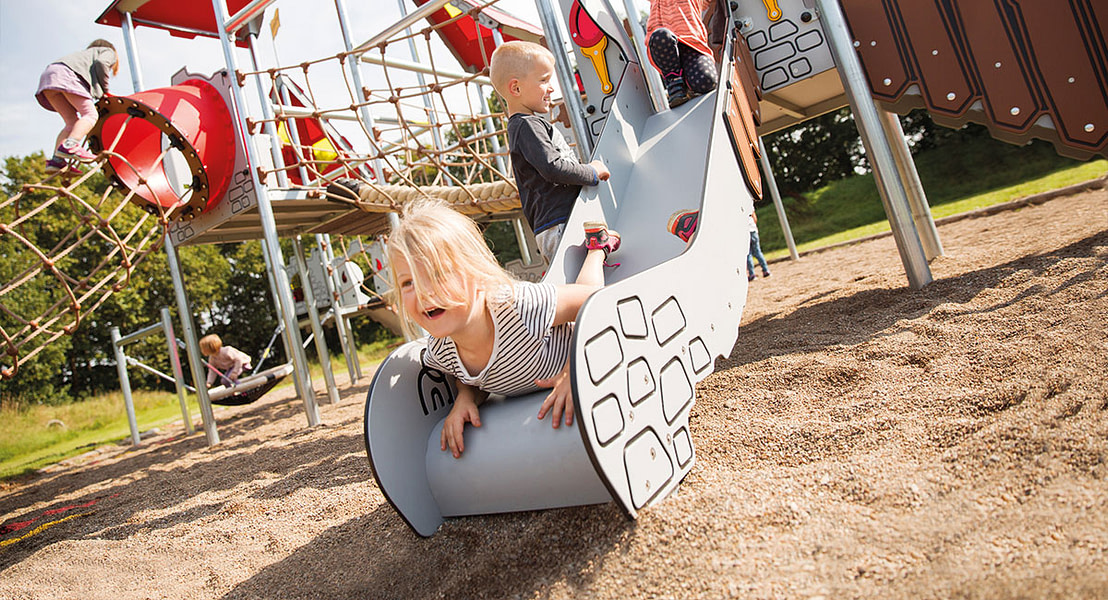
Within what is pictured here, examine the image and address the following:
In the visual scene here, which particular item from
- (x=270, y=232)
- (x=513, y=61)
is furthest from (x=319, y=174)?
(x=513, y=61)

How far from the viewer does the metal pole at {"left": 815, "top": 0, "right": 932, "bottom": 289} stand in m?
2.76

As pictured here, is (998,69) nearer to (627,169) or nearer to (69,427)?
(627,169)

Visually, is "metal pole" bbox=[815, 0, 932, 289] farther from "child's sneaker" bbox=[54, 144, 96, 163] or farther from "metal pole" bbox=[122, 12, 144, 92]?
"metal pole" bbox=[122, 12, 144, 92]

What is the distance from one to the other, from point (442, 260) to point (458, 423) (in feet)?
1.22

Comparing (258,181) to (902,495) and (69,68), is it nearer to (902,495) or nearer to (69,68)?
(69,68)

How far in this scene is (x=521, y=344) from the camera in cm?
140

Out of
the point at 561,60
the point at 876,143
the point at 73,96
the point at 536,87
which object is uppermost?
the point at 73,96

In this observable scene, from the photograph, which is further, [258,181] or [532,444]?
[258,181]

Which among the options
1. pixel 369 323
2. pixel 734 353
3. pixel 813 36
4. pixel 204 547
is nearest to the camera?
pixel 204 547

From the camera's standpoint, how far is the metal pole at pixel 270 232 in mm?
3707

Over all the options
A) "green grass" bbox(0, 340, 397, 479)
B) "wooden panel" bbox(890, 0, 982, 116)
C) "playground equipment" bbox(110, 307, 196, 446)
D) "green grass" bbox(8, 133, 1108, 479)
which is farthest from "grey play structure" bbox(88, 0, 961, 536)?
"green grass" bbox(8, 133, 1108, 479)

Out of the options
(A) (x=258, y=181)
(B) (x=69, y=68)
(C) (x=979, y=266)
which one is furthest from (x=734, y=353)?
(B) (x=69, y=68)

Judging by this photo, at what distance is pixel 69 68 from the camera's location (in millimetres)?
3285

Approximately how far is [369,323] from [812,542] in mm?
17328
